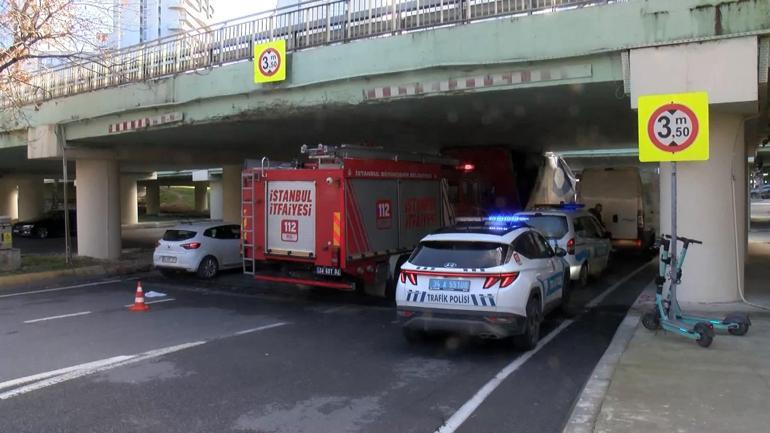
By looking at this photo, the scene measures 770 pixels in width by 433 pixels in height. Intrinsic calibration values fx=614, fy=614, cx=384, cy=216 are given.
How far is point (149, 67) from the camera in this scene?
14.8 metres

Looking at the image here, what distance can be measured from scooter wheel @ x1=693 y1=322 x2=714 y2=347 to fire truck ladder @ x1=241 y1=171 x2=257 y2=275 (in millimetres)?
7744

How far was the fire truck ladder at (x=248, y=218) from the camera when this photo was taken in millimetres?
11883

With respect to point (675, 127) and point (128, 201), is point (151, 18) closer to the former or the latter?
point (675, 127)

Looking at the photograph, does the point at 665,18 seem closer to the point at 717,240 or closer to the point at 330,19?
the point at 717,240

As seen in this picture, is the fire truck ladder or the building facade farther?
the building facade

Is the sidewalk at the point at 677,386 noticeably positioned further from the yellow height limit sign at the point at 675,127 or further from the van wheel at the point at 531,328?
the yellow height limit sign at the point at 675,127

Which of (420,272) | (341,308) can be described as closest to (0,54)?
(341,308)

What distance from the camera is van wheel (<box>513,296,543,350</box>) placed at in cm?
755

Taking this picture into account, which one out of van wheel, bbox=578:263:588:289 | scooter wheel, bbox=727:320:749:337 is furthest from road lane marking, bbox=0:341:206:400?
van wheel, bbox=578:263:588:289

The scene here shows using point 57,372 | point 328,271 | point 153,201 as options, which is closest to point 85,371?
point 57,372

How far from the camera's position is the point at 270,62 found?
39.7 feet

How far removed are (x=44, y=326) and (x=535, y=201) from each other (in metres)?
14.2

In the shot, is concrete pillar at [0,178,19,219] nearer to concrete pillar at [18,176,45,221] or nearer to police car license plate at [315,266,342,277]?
concrete pillar at [18,176,45,221]

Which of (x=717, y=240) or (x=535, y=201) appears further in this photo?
(x=535, y=201)
